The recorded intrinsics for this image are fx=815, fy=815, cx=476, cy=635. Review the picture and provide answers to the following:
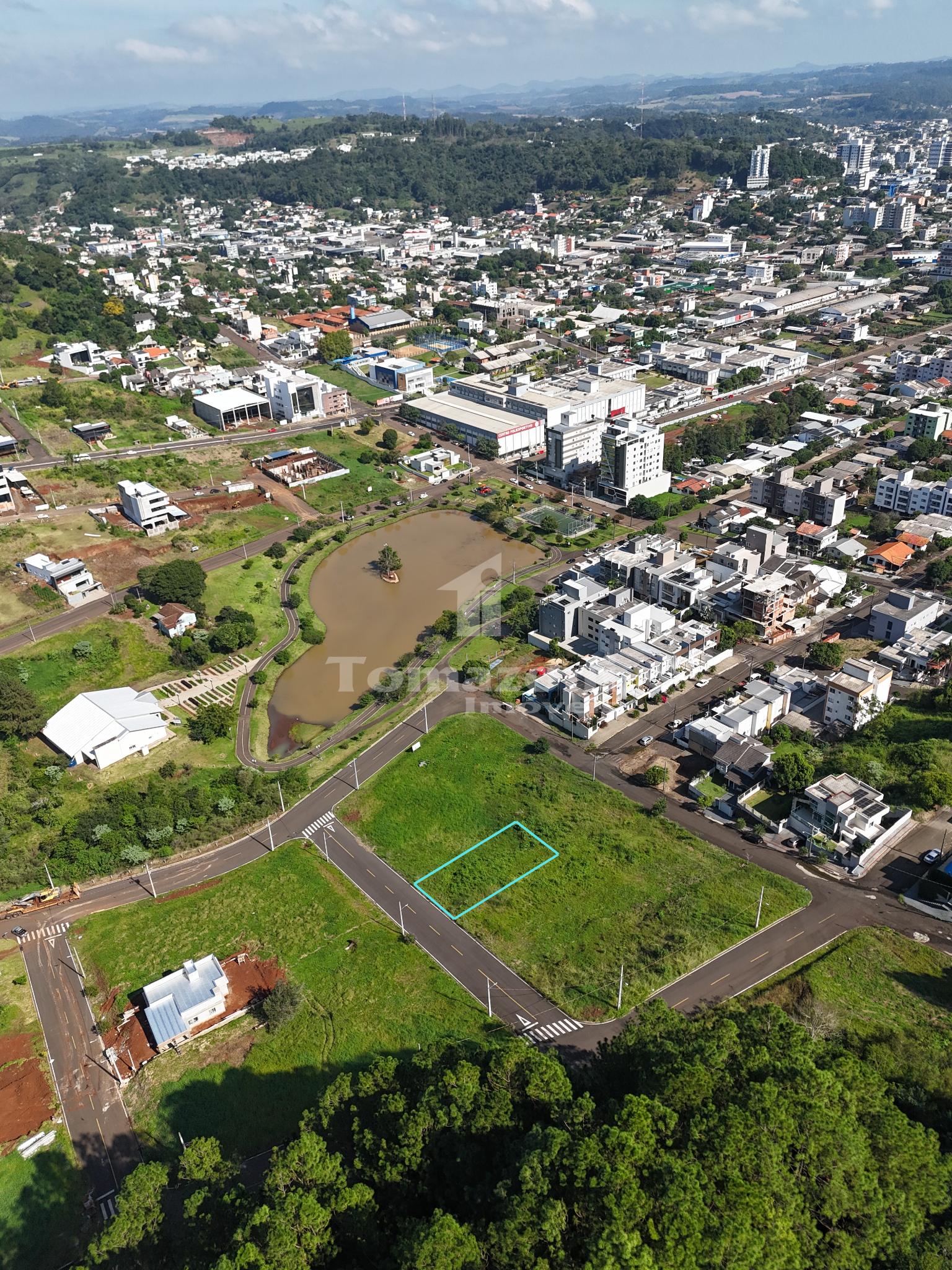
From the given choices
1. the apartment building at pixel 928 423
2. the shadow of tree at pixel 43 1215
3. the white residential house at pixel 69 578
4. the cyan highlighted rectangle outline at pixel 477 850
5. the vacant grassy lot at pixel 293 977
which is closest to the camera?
the shadow of tree at pixel 43 1215

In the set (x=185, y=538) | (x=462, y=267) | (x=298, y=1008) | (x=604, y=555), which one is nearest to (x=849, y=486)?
(x=604, y=555)

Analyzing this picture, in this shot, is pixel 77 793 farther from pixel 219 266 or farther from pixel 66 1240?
pixel 219 266

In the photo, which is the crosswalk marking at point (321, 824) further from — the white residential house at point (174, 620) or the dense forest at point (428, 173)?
the dense forest at point (428, 173)

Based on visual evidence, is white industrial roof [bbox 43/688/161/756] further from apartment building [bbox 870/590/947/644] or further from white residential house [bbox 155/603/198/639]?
apartment building [bbox 870/590/947/644]

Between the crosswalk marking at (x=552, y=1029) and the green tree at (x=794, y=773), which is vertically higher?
the green tree at (x=794, y=773)

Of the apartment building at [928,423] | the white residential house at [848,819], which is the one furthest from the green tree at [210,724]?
the apartment building at [928,423]

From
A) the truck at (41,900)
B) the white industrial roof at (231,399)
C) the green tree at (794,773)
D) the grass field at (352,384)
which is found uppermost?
the white industrial roof at (231,399)
